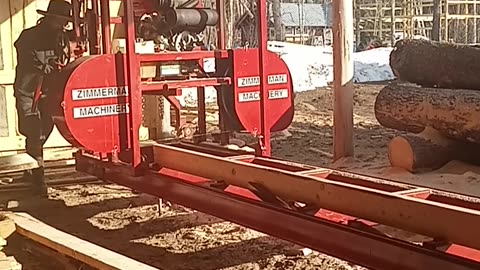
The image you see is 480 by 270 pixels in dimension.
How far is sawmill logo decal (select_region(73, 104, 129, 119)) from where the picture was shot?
17.2 feet

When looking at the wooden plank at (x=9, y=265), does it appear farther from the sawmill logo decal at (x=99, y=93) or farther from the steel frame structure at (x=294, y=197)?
the sawmill logo decal at (x=99, y=93)

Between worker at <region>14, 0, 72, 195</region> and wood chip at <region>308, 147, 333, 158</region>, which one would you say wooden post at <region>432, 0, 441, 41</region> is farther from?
worker at <region>14, 0, 72, 195</region>

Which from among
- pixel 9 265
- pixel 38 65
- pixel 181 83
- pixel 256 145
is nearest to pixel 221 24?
pixel 181 83

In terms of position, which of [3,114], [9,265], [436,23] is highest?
[436,23]

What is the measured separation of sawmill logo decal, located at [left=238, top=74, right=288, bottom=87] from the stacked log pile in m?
2.33

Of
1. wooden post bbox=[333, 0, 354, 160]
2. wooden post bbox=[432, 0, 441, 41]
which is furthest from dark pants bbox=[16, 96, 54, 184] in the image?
wooden post bbox=[432, 0, 441, 41]

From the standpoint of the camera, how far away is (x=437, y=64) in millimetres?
8570

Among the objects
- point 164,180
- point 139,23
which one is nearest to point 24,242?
point 164,180

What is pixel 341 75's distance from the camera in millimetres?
8523

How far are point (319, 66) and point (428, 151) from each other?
12677mm

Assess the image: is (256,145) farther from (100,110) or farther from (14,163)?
(14,163)

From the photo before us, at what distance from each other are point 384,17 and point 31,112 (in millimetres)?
25736

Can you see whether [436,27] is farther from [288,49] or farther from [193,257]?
[193,257]

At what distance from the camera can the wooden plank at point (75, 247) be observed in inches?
168
